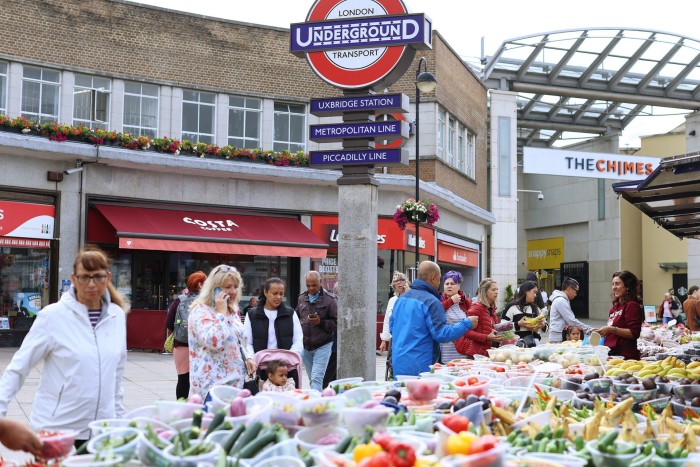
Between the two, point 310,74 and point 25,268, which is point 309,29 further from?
point 310,74

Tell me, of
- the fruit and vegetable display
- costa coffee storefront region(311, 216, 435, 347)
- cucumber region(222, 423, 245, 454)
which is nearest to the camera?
the fruit and vegetable display

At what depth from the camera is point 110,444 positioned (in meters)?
3.55

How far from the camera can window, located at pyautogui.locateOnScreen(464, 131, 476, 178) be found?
3369 cm

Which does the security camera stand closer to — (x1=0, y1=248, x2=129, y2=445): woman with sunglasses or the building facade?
the building facade

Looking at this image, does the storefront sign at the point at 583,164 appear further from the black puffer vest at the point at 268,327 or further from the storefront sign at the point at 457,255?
the black puffer vest at the point at 268,327

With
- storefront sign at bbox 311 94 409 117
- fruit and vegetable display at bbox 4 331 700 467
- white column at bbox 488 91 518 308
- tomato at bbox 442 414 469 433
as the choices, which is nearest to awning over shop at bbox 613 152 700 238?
storefront sign at bbox 311 94 409 117

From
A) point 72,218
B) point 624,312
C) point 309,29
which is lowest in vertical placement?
point 624,312

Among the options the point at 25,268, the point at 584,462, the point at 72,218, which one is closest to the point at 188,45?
the point at 72,218

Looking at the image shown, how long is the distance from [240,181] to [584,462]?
72.8ft

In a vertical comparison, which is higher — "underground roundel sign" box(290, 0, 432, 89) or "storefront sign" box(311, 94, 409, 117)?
"underground roundel sign" box(290, 0, 432, 89)

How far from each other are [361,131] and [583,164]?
96.0 feet

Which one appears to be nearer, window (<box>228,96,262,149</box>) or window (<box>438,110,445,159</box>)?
window (<box>228,96,262,149</box>)

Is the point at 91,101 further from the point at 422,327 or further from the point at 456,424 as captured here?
the point at 456,424

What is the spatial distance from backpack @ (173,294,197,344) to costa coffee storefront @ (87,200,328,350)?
37.9 feet
